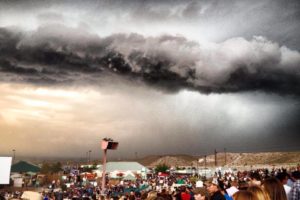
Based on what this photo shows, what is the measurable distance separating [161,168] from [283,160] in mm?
120725

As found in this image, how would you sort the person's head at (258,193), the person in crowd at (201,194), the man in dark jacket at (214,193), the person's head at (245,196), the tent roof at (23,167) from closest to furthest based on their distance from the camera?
the person's head at (245,196), the person's head at (258,193), the person in crowd at (201,194), the man in dark jacket at (214,193), the tent roof at (23,167)

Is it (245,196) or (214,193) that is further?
(214,193)

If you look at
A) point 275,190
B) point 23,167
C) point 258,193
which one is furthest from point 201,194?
point 23,167

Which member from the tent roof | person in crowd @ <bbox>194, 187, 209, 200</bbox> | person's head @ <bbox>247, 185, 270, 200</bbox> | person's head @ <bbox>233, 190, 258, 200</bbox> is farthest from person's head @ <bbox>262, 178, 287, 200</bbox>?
the tent roof

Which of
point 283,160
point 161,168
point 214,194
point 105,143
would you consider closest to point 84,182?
point 105,143

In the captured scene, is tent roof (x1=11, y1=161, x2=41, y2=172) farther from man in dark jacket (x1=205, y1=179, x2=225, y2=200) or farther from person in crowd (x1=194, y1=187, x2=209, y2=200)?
person in crowd (x1=194, y1=187, x2=209, y2=200)

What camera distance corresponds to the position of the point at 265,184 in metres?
4.26

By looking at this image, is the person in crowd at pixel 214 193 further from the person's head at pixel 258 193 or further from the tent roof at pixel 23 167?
the tent roof at pixel 23 167

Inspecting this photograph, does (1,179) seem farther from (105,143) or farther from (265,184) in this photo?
(265,184)

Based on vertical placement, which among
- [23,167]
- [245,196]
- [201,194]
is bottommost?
[201,194]

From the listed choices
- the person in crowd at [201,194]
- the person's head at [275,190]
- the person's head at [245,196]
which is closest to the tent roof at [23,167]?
the person in crowd at [201,194]

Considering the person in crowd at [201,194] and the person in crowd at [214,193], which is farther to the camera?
the person in crowd at [214,193]

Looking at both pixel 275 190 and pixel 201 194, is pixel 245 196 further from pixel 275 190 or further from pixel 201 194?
pixel 201 194

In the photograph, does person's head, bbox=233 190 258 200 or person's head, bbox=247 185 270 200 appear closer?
person's head, bbox=233 190 258 200
